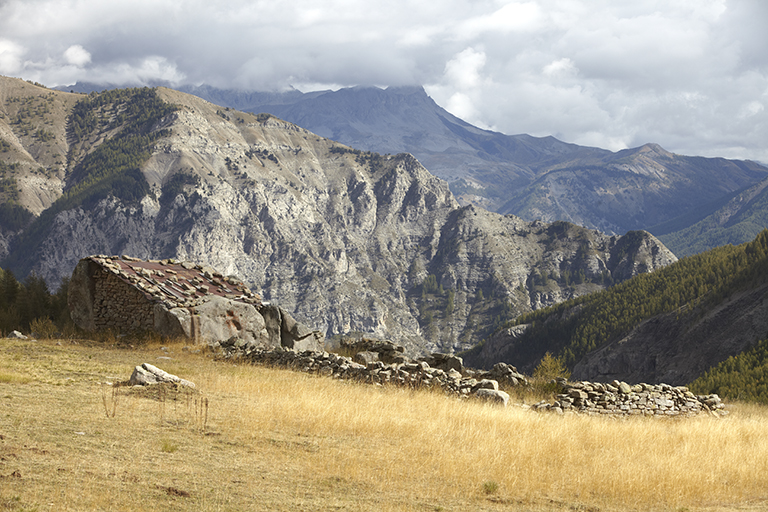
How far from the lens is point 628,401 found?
25.3 m

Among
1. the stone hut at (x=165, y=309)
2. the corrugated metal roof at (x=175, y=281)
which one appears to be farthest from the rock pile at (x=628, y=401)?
the corrugated metal roof at (x=175, y=281)

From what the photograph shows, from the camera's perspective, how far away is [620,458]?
1614 centimetres

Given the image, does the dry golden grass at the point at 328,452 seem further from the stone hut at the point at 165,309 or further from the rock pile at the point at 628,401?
the stone hut at the point at 165,309

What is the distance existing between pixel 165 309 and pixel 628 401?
23.4 metres

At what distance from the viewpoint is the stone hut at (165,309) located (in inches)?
1261

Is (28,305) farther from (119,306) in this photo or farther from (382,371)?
(382,371)

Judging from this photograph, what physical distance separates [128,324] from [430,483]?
25408 mm

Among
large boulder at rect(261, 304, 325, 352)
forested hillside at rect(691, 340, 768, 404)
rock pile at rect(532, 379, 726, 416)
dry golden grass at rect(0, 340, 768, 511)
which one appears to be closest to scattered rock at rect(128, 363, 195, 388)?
dry golden grass at rect(0, 340, 768, 511)

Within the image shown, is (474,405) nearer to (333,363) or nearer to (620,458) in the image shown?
(620,458)

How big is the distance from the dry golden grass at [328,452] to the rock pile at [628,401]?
2.15 meters

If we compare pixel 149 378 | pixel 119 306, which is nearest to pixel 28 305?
pixel 119 306

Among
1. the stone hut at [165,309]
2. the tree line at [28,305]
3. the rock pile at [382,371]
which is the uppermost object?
the stone hut at [165,309]

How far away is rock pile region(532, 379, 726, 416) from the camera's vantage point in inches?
947

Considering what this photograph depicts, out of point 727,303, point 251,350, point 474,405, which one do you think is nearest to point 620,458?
point 474,405
